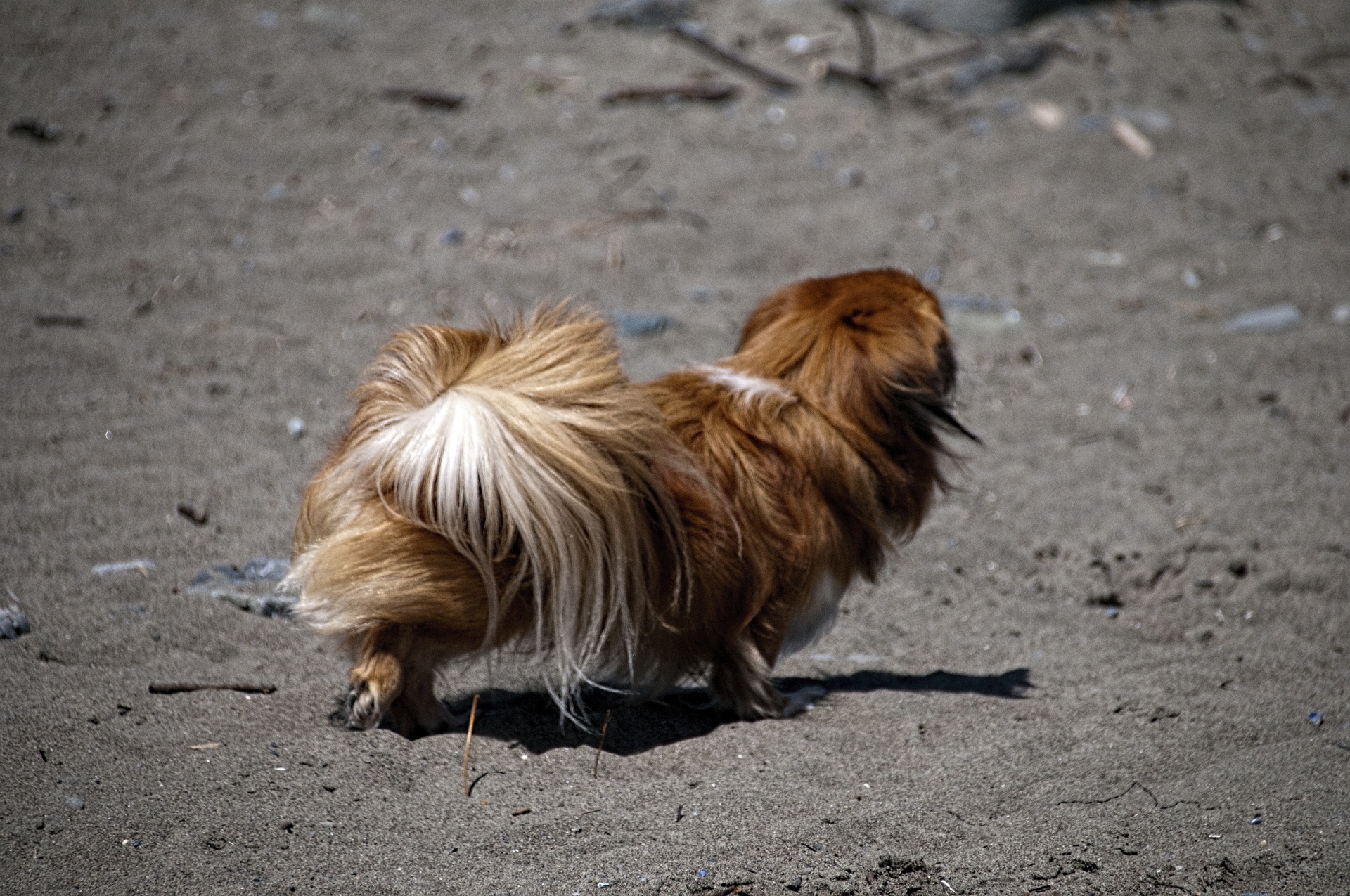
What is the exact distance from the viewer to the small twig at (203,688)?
3.11m

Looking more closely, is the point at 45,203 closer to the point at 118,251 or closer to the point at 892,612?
the point at 118,251

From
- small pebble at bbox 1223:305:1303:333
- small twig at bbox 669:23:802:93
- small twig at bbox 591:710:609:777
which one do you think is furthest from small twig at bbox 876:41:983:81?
small twig at bbox 591:710:609:777

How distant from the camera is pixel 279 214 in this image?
6617 millimetres

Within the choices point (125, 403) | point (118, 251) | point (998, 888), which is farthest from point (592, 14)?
point (998, 888)

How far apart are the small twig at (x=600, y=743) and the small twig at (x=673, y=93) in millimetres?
5548

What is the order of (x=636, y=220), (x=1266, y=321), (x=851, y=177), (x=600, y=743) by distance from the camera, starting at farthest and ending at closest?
(x=851, y=177) → (x=636, y=220) → (x=1266, y=321) → (x=600, y=743)

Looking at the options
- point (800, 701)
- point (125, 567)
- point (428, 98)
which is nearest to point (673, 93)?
point (428, 98)

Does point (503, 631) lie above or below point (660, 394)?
below

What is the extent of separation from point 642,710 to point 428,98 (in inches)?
218

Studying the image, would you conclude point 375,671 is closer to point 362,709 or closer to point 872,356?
point 362,709

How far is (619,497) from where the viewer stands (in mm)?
2881

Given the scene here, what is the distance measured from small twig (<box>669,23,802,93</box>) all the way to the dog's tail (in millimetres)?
5659

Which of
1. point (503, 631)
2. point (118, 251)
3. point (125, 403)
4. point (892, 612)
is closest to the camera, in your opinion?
point (503, 631)

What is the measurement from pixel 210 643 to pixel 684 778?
155 cm
